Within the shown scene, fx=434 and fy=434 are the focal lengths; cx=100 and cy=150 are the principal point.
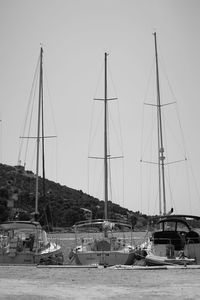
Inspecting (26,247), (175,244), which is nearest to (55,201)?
(26,247)

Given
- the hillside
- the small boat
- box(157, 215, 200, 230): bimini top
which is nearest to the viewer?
the small boat

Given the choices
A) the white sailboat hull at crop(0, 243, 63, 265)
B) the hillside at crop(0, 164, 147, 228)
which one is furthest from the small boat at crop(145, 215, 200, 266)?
the hillside at crop(0, 164, 147, 228)

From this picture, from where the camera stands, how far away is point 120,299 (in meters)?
10.1

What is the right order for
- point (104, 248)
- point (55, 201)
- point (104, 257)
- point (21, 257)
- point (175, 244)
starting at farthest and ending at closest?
point (55, 201) → point (104, 248) → point (175, 244) → point (104, 257) → point (21, 257)

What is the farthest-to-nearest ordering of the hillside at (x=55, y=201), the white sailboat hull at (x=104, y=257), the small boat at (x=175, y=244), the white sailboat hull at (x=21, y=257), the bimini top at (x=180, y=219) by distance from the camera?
the hillside at (x=55, y=201), the bimini top at (x=180, y=219), the white sailboat hull at (x=104, y=257), the white sailboat hull at (x=21, y=257), the small boat at (x=175, y=244)

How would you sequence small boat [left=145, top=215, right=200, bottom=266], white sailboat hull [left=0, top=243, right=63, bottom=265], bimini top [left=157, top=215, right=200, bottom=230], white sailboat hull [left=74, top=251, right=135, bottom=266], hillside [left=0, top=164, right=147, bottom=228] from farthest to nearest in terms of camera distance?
hillside [left=0, top=164, right=147, bottom=228], bimini top [left=157, top=215, right=200, bottom=230], white sailboat hull [left=74, top=251, right=135, bottom=266], white sailboat hull [left=0, top=243, right=63, bottom=265], small boat [left=145, top=215, right=200, bottom=266]

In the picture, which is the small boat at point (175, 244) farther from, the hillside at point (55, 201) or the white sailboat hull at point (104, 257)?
the hillside at point (55, 201)

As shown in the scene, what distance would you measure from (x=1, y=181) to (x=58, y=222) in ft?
59.6

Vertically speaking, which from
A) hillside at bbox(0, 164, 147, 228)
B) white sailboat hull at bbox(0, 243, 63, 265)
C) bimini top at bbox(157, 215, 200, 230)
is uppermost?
hillside at bbox(0, 164, 147, 228)

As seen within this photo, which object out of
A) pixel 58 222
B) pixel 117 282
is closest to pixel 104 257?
pixel 117 282

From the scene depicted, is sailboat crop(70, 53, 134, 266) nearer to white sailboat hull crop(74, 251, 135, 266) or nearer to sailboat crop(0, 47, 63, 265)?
white sailboat hull crop(74, 251, 135, 266)

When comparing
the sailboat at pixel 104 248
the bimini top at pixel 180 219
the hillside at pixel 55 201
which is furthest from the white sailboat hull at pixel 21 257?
the hillside at pixel 55 201

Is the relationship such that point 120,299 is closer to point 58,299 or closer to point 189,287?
point 58,299

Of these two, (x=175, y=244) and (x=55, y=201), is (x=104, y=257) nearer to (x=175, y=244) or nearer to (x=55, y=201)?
(x=175, y=244)
